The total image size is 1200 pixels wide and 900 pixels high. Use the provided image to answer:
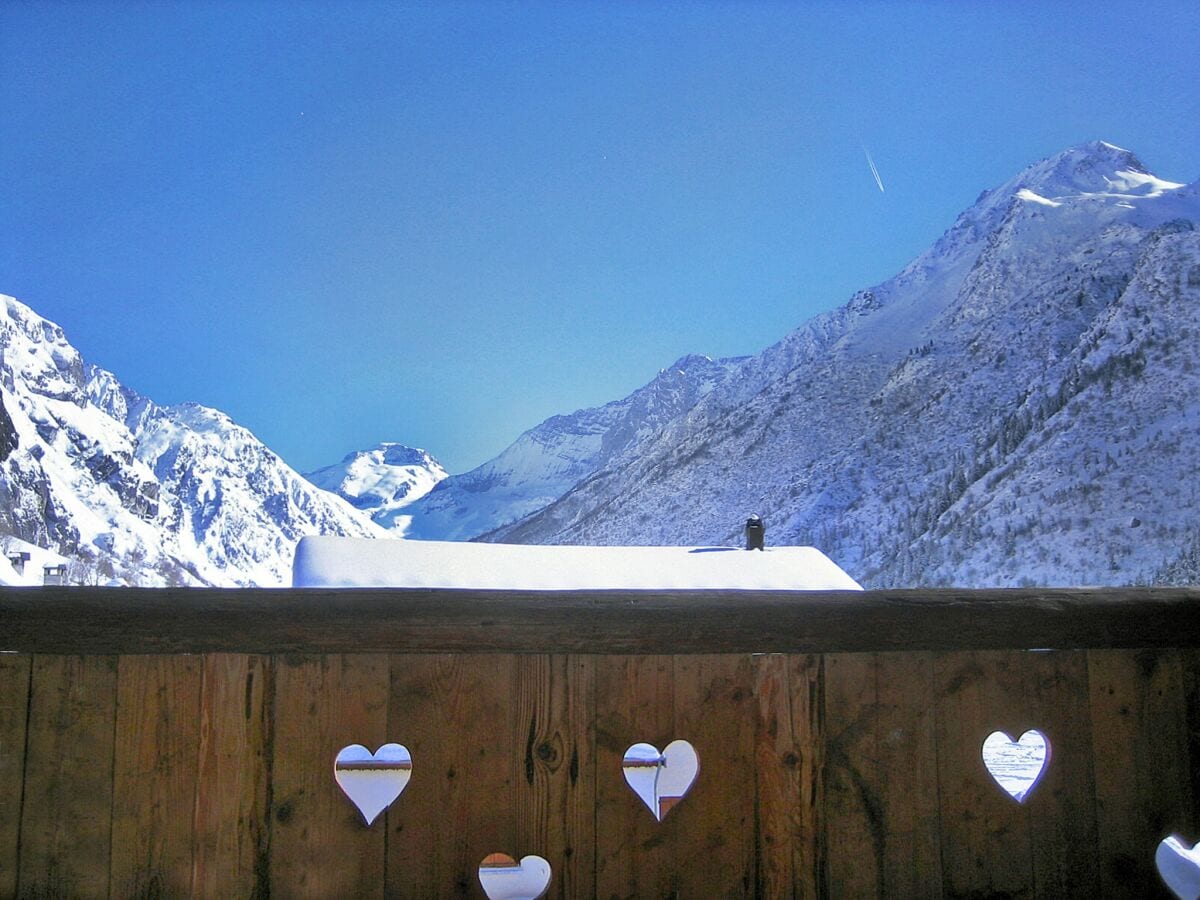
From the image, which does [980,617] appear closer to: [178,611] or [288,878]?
[288,878]

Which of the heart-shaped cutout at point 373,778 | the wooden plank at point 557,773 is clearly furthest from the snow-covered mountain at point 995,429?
the heart-shaped cutout at point 373,778

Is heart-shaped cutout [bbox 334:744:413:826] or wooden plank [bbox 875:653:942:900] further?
wooden plank [bbox 875:653:942:900]

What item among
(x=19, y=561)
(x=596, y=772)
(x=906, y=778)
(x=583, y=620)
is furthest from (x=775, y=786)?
(x=19, y=561)

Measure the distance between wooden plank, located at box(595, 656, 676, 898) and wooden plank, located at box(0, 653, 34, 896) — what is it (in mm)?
1212

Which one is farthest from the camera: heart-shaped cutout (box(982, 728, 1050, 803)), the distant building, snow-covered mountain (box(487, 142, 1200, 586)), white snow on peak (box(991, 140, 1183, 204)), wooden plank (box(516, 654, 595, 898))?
white snow on peak (box(991, 140, 1183, 204))

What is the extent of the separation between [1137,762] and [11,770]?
2583 mm

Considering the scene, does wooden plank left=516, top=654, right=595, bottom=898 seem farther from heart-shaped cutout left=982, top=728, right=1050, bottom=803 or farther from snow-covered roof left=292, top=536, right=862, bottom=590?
snow-covered roof left=292, top=536, right=862, bottom=590

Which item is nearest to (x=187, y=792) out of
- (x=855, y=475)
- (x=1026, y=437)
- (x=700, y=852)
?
(x=700, y=852)

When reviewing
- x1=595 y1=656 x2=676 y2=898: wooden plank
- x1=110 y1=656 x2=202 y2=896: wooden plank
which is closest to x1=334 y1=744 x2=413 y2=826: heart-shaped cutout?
x1=110 y1=656 x2=202 y2=896: wooden plank

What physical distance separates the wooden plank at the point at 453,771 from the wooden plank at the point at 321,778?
47 millimetres

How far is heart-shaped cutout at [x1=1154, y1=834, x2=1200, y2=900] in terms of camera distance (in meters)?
2.37

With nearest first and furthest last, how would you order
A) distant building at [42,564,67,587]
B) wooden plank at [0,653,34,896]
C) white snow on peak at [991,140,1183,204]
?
wooden plank at [0,653,34,896], distant building at [42,564,67,587], white snow on peak at [991,140,1183,204]

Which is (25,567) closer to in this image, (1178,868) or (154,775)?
(154,775)

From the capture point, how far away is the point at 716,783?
7.46 ft
